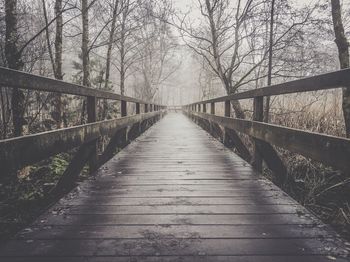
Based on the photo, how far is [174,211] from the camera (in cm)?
258

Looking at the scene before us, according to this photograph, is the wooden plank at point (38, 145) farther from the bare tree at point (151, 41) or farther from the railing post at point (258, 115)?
the bare tree at point (151, 41)

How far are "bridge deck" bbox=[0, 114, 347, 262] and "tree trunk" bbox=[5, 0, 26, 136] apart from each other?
231 cm

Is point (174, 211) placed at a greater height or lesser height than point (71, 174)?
lesser

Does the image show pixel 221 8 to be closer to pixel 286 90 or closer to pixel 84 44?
pixel 84 44

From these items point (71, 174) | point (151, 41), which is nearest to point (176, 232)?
point (71, 174)

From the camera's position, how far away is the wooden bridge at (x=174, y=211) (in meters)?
1.87

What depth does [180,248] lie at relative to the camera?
192cm

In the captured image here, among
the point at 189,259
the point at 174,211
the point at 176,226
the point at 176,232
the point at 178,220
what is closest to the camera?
the point at 189,259

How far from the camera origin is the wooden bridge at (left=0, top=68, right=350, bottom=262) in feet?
6.15

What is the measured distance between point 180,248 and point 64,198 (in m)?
1.45

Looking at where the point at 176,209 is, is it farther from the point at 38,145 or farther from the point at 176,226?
the point at 38,145

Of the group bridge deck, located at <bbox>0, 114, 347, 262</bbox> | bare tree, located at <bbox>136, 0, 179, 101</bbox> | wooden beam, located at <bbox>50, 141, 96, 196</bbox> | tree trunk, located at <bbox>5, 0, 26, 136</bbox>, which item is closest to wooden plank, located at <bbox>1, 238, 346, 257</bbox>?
bridge deck, located at <bbox>0, 114, 347, 262</bbox>

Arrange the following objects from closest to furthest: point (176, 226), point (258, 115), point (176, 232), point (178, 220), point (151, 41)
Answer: point (176, 232) < point (176, 226) < point (178, 220) < point (258, 115) < point (151, 41)

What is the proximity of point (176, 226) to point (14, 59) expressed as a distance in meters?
4.50
